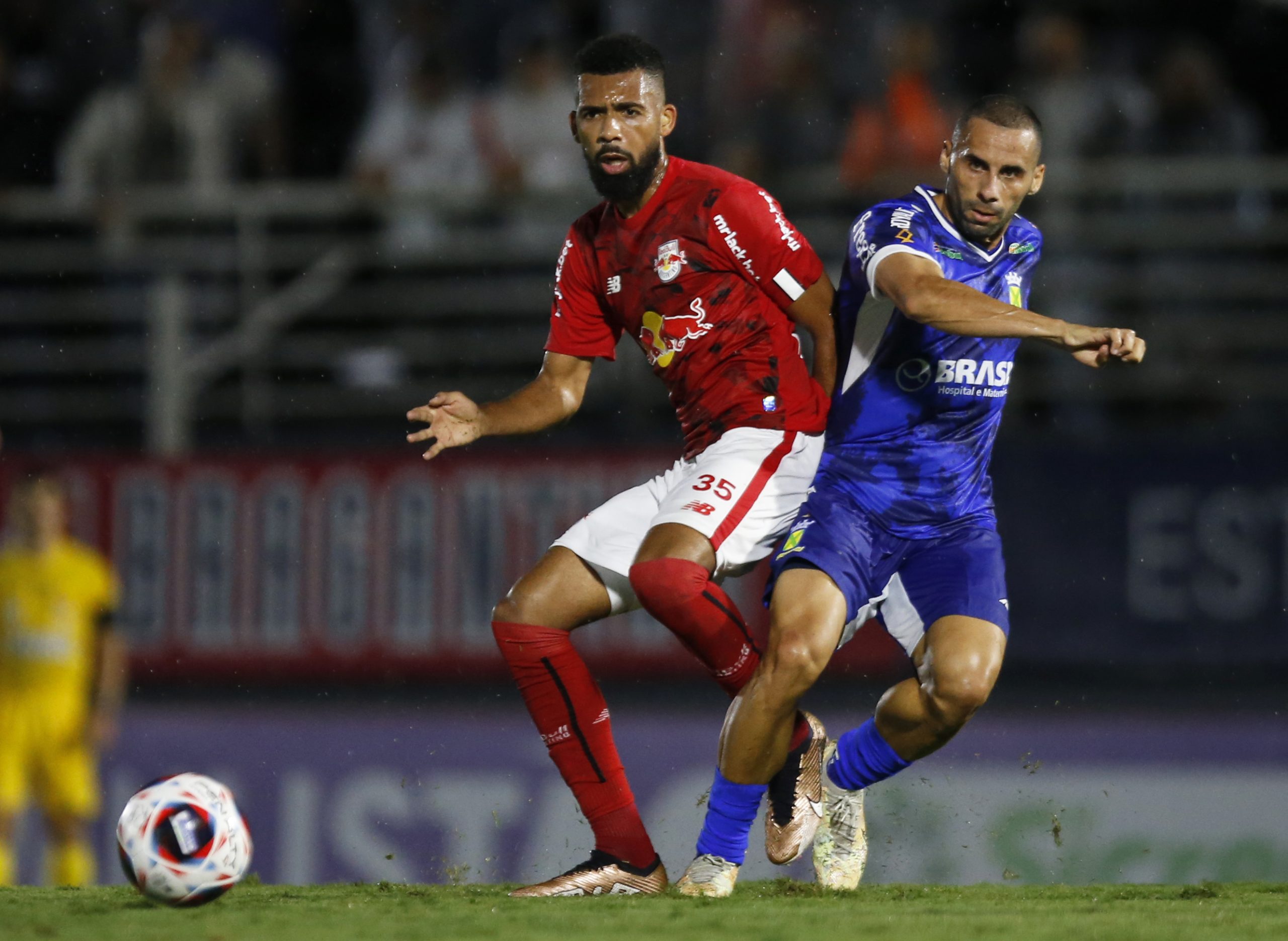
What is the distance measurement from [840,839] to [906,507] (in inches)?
42.3

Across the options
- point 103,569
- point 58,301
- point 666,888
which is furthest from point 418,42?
point 666,888

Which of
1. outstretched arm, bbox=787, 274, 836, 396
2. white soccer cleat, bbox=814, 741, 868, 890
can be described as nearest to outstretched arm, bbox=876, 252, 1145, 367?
outstretched arm, bbox=787, 274, 836, 396

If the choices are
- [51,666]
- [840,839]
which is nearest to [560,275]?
[840,839]

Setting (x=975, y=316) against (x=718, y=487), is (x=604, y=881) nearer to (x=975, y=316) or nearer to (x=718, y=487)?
(x=718, y=487)

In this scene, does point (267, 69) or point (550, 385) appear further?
point (267, 69)

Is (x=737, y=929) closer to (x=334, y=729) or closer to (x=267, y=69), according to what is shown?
(x=334, y=729)

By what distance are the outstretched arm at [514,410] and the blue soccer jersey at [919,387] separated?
0.82 m

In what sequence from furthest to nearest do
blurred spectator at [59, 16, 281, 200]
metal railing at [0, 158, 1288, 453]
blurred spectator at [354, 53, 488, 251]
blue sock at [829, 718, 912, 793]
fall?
1. blurred spectator at [59, 16, 281, 200]
2. blurred spectator at [354, 53, 488, 251]
3. metal railing at [0, 158, 1288, 453]
4. blue sock at [829, 718, 912, 793]

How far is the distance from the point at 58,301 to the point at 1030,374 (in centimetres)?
531

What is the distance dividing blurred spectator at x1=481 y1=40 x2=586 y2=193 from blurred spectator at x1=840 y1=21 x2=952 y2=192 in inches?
59.2

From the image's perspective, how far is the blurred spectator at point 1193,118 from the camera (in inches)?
335

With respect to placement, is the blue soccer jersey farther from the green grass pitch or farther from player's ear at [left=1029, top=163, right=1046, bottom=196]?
the green grass pitch

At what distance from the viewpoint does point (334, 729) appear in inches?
338

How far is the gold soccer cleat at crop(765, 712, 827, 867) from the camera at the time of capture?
498 centimetres
